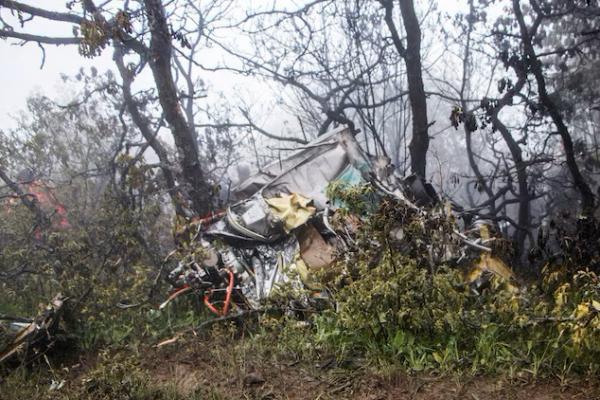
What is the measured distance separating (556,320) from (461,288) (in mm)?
780

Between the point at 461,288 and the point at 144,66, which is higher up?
the point at 144,66

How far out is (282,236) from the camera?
4699 millimetres

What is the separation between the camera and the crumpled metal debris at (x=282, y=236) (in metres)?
4.31

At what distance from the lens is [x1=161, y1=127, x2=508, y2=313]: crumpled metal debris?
431cm

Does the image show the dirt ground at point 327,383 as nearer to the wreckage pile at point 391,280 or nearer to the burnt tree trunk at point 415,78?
the wreckage pile at point 391,280

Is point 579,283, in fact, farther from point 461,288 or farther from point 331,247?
point 331,247

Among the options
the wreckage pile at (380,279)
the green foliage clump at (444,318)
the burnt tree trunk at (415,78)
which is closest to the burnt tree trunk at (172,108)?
the wreckage pile at (380,279)

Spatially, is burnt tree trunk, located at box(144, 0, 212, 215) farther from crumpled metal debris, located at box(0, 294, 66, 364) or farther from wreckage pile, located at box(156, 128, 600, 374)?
crumpled metal debris, located at box(0, 294, 66, 364)

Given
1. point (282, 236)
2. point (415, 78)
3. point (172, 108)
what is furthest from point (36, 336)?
point (415, 78)

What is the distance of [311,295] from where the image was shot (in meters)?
3.92

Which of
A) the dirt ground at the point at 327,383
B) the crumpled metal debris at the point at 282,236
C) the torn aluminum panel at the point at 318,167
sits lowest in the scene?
the dirt ground at the point at 327,383

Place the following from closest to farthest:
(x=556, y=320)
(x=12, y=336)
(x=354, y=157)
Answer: (x=556, y=320)
(x=12, y=336)
(x=354, y=157)

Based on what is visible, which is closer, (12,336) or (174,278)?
(12,336)

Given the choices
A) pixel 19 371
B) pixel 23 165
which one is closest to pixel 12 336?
pixel 19 371
